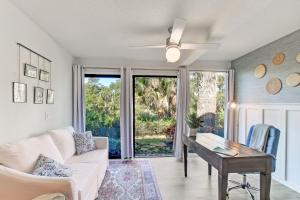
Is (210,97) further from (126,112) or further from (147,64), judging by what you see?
(126,112)

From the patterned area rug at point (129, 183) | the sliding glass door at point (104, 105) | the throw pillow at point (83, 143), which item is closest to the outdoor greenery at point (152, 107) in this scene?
the sliding glass door at point (104, 105)

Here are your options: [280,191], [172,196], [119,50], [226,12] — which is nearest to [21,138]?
[172,196]

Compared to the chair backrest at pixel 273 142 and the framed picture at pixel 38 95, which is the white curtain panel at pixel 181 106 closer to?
the chair backrest at pixel 273 142

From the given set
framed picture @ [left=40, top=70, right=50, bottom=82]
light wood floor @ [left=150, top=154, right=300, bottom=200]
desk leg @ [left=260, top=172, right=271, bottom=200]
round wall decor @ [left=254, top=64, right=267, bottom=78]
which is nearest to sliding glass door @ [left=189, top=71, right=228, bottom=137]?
round wall decor @ [left=254, top=64, right=267, bottom=78]

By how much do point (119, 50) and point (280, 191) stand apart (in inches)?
147

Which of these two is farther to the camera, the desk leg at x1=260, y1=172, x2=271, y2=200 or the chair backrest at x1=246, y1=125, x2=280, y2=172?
the chair backrest at x1=246, y1=125, x2=280, y2=172

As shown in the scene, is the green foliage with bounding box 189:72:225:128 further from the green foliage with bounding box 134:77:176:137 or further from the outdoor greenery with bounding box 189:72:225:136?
the green foliage with bounding box 134:77:176:137

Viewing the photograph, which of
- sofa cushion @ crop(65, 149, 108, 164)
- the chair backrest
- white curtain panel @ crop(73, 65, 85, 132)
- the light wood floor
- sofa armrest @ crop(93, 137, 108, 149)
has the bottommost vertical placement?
the light wood floor

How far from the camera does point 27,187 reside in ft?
6.10

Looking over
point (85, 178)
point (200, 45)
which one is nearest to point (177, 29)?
point (200, 45)

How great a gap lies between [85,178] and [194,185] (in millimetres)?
1864

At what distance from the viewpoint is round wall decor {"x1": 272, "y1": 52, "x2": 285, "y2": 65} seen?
3.73 m

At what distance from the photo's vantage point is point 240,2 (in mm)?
2199

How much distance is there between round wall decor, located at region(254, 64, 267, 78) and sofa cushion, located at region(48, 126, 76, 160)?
375 cm
